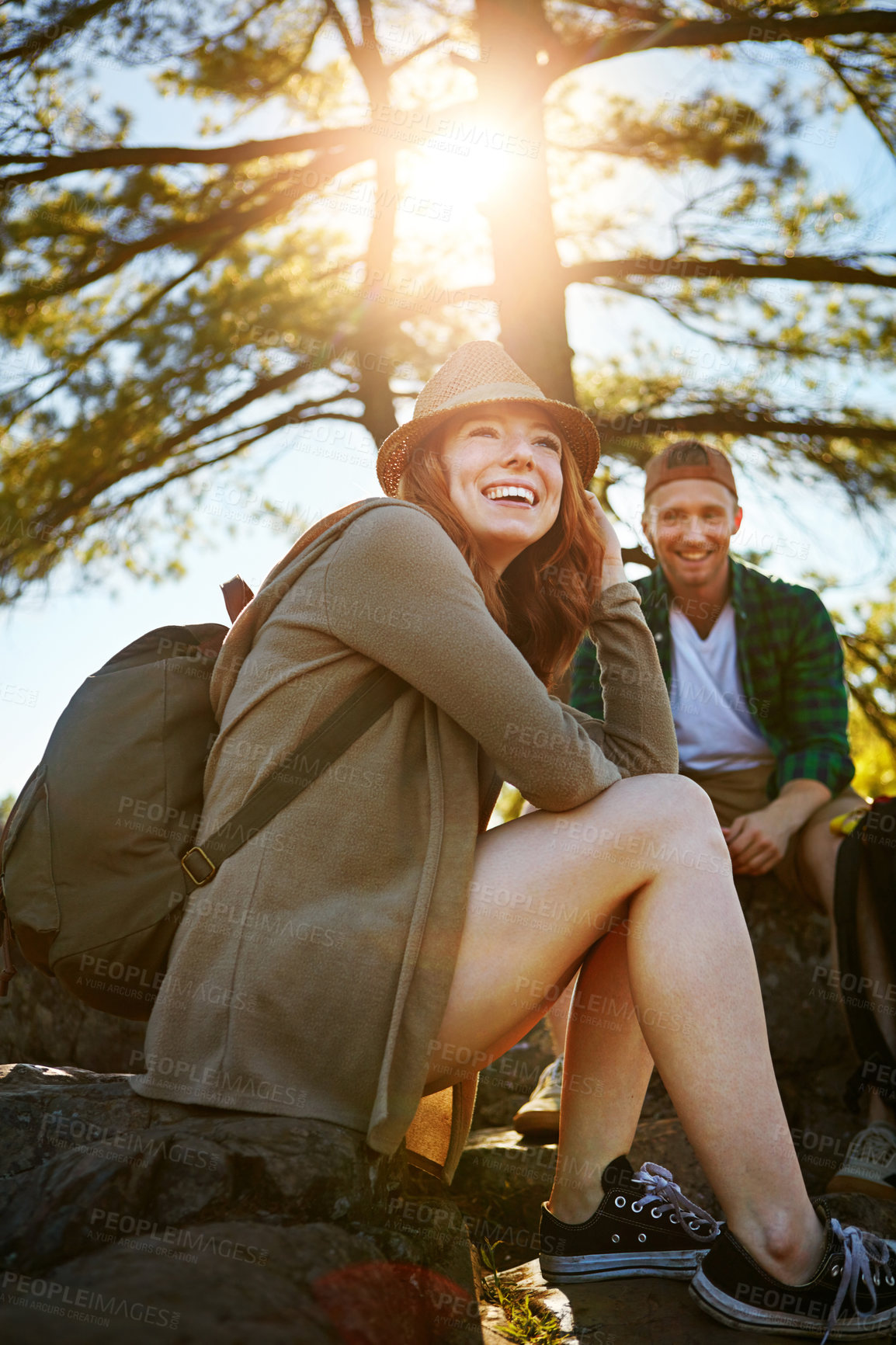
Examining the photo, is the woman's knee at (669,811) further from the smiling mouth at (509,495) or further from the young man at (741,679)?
the young man at (741,679)

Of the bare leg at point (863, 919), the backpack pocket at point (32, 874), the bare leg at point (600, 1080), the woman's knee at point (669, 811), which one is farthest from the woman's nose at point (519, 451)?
the bare leg at point (863, 919)

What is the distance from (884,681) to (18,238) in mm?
4467

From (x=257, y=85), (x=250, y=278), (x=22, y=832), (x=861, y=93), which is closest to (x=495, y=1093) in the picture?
(x=22, y=832)

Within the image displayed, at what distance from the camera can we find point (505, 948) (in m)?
1.66

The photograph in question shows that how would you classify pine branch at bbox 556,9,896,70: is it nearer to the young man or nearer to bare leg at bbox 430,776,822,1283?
the young man

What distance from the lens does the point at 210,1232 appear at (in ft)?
4.23

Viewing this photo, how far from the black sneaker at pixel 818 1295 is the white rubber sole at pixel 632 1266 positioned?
0.58ft

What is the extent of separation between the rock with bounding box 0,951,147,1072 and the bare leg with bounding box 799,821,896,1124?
2.07 m

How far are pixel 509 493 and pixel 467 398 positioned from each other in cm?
25

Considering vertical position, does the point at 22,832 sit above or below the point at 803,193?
below

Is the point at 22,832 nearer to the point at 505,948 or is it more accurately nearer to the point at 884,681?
the point at 505,948

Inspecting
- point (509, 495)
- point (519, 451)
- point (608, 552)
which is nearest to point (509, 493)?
point (509, 495)

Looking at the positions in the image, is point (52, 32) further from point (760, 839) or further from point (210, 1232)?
point (210, 1232)

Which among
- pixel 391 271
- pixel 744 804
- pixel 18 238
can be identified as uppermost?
pixel 18 238
